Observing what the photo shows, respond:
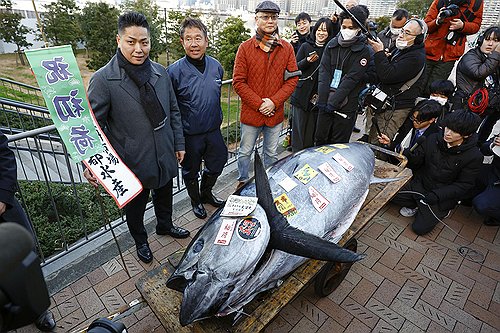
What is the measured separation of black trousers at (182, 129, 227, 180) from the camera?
3.60 metres

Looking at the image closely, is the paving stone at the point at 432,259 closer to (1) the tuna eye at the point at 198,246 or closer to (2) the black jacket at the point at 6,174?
(1) the tuna eye at the point at 198,246

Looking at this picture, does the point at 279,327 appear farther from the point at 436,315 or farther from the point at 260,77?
the point at 260,77

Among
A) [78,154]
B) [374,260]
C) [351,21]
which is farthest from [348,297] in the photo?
[351,21]

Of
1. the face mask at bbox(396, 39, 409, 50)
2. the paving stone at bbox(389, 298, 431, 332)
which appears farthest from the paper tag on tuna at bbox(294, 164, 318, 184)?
the face mask at bbox(396, 39, 409, 50)

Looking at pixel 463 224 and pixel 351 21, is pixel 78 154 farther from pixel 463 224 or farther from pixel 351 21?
pixel 463 224

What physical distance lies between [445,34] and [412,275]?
452cm

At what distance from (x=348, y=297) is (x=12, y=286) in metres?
3.01

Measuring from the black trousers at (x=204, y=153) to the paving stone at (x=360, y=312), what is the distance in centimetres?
210

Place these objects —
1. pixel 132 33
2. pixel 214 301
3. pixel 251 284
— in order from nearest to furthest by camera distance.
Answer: pixel 214 301 → pixel 251 284 → pixel 132 33

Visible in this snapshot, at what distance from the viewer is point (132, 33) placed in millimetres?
2492

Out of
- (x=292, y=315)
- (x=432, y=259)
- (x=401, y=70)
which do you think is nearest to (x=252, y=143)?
(x=292, y=315)

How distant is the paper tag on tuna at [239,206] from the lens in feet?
7.13

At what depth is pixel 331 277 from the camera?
292cm

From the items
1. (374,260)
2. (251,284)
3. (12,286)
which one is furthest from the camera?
(374,260)
